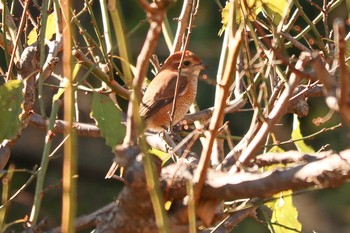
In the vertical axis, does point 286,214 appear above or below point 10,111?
below

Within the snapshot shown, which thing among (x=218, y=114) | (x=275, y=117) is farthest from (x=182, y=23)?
(x=218, y=114)

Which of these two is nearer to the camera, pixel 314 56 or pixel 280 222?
pixel 314 56

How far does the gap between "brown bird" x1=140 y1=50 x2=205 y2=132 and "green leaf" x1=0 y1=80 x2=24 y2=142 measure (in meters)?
1.85

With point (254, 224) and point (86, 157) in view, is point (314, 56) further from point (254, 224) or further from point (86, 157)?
point (86, 157)

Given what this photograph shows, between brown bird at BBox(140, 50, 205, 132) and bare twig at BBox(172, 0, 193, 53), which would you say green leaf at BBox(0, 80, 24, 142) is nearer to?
bare twig at BBox(172, 0, 193, 53)

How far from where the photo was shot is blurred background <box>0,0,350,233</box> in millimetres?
6211

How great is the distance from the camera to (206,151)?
1.46 meters

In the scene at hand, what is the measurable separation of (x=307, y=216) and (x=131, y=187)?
5.65 meters

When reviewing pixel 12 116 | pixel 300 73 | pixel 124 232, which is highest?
pixel 300 73

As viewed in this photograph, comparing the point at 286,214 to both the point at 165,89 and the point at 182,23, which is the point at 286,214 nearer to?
the point at 182,23

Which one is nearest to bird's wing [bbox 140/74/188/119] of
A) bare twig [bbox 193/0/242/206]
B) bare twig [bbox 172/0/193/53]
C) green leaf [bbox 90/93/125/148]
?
bare twig [bbox 172/0/193/53]

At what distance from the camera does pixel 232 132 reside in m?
6.61

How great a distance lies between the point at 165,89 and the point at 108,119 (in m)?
2.39

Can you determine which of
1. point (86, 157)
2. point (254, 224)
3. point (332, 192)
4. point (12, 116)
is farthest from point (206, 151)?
point (86, 157)
